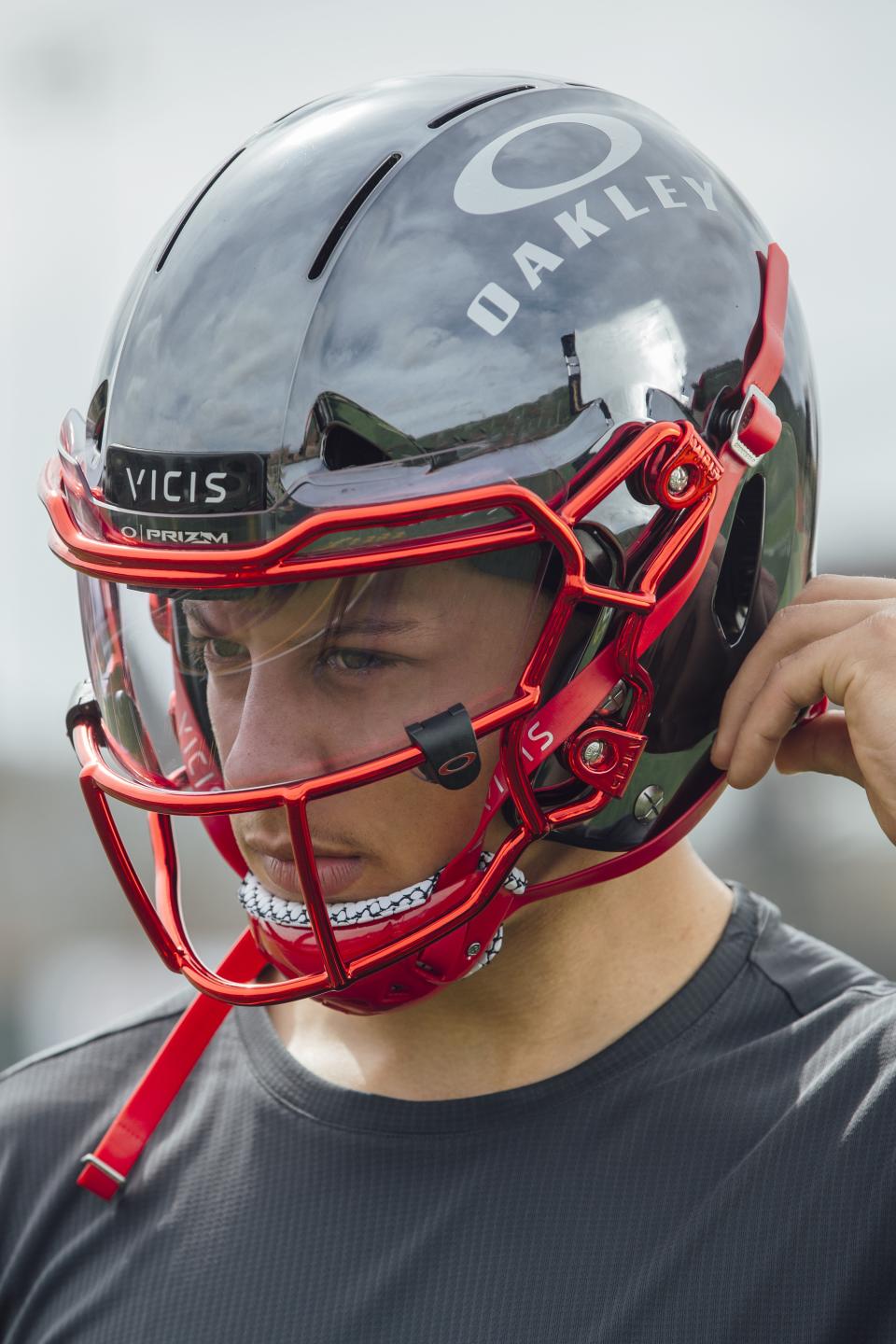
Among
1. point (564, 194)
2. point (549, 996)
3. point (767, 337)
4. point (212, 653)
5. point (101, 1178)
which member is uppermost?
point (564, 194)

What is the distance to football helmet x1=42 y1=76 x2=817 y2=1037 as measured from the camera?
1619 millimetres

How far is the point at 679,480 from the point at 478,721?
1.21 ft

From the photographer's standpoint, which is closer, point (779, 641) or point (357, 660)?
point (357, 660)

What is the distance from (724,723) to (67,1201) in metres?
1.02

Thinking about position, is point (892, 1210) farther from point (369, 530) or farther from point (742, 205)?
point (742, 205)

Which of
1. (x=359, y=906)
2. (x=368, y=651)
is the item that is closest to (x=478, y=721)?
(x=368, y=651)

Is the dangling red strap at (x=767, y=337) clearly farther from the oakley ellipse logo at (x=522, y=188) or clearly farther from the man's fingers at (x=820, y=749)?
the man's fingers at (x=820, y=749)

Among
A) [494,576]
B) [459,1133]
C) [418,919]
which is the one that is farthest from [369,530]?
[459,1133]

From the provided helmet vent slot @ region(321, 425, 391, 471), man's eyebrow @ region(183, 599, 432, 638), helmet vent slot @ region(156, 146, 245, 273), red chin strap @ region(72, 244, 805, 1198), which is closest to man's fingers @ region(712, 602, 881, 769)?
red chin strap @ region(72, 244, 805, 1198)

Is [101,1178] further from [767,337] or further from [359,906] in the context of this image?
[767,337]

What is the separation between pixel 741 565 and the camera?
188 cm

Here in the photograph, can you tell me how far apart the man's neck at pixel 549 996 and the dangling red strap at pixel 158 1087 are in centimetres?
17

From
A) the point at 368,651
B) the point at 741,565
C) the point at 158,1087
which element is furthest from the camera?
the point at 158,1087

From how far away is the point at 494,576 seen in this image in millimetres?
1663
